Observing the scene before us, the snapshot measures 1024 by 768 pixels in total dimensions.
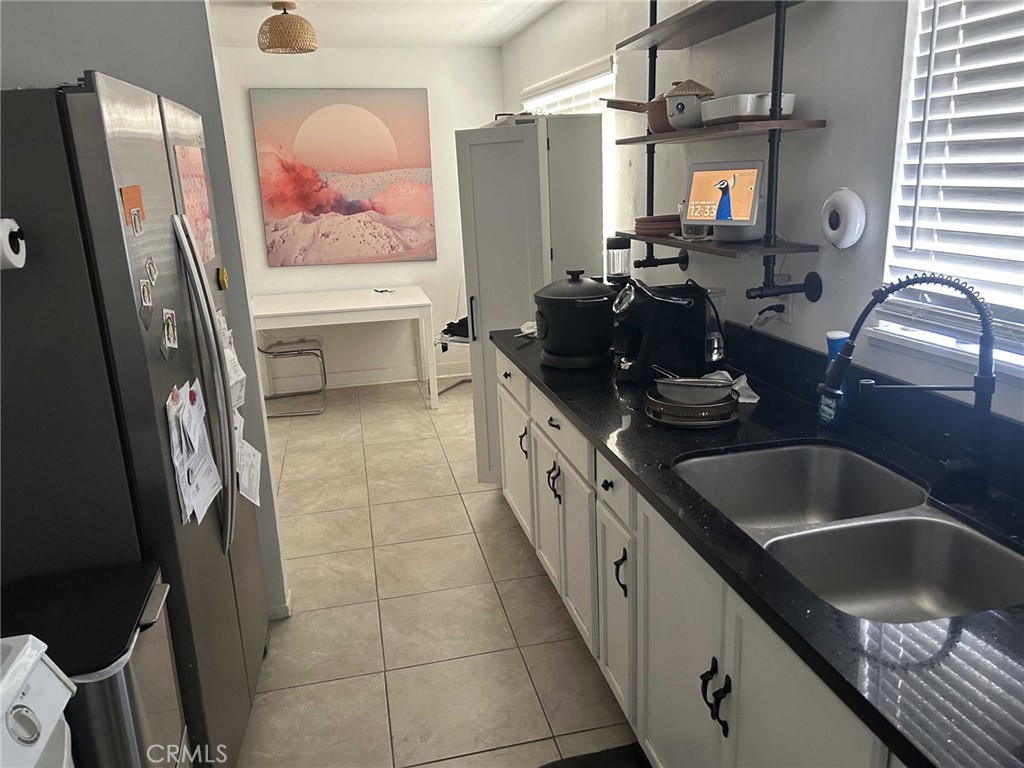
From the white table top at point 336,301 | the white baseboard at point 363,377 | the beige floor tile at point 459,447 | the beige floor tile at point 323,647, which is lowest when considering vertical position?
the beige floor tile at point 323,647

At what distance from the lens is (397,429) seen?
481 cm

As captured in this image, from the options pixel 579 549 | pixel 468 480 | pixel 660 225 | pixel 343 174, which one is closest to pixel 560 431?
pixel 579 549

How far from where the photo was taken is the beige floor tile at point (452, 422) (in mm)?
4705

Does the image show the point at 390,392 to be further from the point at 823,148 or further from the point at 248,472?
the point at 823,148

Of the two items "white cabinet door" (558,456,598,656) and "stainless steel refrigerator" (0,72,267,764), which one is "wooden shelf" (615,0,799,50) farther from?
"stainless steel refrigerator" (0,72,267,764)

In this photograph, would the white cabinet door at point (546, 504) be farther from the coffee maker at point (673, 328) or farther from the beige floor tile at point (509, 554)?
the coffee maker at point (673, 328)

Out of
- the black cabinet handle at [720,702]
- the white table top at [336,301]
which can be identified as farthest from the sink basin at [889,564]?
the white table top at [336,301]

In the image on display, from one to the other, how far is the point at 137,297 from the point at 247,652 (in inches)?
47.0

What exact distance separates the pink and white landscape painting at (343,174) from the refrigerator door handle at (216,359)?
3.68 metres

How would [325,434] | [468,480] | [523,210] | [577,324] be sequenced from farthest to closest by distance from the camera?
[325,434] → [468,480] → [523,210] → [577,324]

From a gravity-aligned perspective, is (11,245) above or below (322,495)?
above

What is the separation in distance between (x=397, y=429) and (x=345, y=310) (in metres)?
0.88

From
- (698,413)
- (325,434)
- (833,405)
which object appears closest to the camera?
(833,405)

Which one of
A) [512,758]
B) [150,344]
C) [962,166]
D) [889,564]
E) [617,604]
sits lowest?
[512,758]
